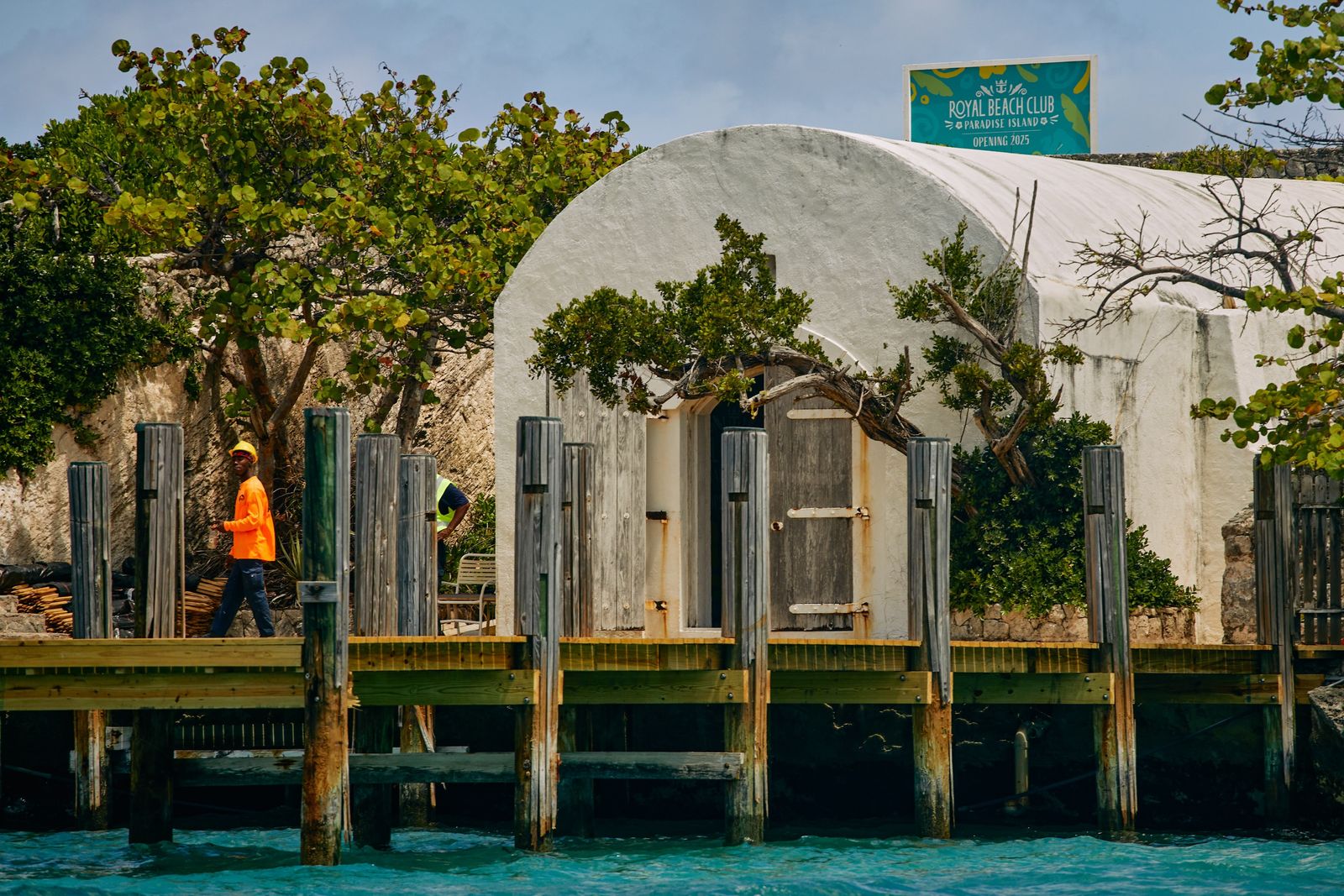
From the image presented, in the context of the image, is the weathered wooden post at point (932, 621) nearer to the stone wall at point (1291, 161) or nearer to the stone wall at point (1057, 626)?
the stone wall at point (1057, 626)

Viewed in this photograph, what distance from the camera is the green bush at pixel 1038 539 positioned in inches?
503

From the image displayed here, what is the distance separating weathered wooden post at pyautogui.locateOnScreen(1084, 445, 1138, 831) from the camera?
36.4 feet

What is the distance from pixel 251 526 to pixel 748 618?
3.71 meters

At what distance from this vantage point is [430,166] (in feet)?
55.1

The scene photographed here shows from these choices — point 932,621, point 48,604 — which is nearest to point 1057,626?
point 932,621

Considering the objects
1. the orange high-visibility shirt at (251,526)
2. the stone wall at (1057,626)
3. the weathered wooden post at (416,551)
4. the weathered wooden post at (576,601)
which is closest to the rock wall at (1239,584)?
the stone wall at (1057,626)

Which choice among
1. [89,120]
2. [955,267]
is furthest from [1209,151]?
[89,120]

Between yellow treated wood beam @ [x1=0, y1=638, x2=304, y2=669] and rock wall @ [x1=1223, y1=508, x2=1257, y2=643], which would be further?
rock wall @ [x1=1223, y1=508, x2=1257, y2=643]

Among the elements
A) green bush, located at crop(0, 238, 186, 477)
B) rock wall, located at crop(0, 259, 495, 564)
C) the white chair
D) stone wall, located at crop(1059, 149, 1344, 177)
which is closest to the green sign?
stone wall, located at crop(1059, 149, 1344, 177)

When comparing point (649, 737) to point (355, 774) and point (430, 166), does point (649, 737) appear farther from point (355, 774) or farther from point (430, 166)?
point (430, 166)

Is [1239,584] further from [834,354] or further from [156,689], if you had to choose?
[156,689]

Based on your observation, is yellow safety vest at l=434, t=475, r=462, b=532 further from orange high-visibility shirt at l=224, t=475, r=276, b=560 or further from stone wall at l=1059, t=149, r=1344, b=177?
stone wall at l=1059, t=149, r=1344, b=177

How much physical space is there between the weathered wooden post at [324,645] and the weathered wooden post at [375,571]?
1072 millimetres

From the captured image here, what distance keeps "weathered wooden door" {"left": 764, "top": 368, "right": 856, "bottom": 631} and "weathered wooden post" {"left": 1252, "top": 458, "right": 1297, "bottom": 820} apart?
10.6 feet
